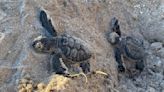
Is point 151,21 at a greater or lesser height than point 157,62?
greater

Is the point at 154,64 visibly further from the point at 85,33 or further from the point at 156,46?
the point at 85,33

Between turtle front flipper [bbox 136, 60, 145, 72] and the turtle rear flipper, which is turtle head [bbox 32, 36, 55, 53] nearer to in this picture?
the turtle rear flipper

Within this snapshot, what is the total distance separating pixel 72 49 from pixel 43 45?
21 cm

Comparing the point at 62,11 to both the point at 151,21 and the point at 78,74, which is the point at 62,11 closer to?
the point at 78,74

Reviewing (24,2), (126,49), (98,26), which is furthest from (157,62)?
(24,2)

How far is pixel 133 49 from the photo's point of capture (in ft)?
10.2

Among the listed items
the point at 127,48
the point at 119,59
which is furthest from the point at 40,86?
the point at 127,48

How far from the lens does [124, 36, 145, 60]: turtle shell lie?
308 centimetres

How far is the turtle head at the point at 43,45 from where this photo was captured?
2623 mm

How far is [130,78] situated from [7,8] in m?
1.11

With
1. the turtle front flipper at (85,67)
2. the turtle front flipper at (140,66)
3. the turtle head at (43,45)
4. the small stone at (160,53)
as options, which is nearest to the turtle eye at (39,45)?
the turtle head at (43,45)

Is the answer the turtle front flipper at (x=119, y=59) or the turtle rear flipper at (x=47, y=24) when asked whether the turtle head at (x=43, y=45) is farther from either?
the turtle front flipper at (x=119, y=59)

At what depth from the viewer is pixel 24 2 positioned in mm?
2939

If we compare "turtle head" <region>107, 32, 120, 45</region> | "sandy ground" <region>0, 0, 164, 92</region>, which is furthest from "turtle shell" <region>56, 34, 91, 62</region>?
"turtle head" <region>107, 32, 120, 45</region>
